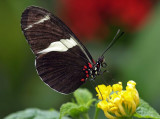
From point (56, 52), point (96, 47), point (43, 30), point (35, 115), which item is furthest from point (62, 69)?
point (96, 47)

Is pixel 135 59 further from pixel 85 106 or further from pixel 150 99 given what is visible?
pixel 85 106

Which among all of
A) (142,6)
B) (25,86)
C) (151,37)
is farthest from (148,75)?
(25,86)

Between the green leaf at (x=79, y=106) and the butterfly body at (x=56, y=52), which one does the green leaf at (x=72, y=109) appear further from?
the butterfly body at (x=56, y=52)

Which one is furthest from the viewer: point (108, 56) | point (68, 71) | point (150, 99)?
point (108, 56)

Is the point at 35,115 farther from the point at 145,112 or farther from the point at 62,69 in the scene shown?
the point at 145,112

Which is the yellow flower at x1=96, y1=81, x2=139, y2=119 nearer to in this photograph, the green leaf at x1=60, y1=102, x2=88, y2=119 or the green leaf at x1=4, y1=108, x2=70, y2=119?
the green leaf at x1=60, y1=102, x2=88, y2=119

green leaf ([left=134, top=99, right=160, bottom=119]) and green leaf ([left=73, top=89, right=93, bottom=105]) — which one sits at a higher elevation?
green leaf ([left=73, top=89, right=93, bottom=105])

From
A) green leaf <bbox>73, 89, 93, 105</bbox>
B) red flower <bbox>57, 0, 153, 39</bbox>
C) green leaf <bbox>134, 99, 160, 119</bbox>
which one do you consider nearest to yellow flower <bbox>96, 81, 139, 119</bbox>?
green leaf <bbox>134, 99, 160, 119</bbox>
